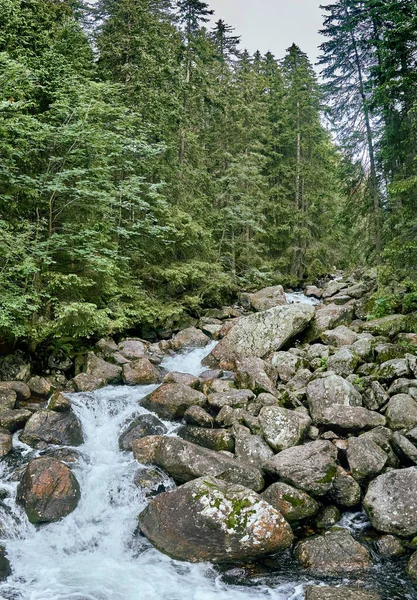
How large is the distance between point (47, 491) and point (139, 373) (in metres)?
4.74

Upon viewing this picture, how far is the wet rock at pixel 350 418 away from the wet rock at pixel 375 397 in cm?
43

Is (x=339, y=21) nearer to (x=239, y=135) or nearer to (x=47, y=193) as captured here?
(x=239, y=135)

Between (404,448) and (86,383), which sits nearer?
(404,448)

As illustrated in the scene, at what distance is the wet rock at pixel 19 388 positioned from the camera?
9250mm

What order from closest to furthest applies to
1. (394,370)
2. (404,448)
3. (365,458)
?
(365,458), (404,448), (394,370)

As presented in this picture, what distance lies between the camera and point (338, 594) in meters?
4.83

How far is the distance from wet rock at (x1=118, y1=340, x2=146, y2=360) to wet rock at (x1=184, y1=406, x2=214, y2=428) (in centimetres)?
422

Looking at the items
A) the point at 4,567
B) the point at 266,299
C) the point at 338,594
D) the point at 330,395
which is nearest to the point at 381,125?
the point at 266,299

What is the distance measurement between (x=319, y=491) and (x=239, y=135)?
21327mm

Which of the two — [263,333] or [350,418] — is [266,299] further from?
[350,418]

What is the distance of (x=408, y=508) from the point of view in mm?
6051

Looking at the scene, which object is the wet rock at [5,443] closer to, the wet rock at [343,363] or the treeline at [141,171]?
the treeline at [141,171]

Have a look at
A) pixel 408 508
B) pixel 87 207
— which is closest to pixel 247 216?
pixel 87 207

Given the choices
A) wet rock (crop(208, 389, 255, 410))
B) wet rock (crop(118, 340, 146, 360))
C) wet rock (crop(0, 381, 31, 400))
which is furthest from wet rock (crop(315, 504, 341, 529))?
wet rock (crop(118, 340, 146, 360))
